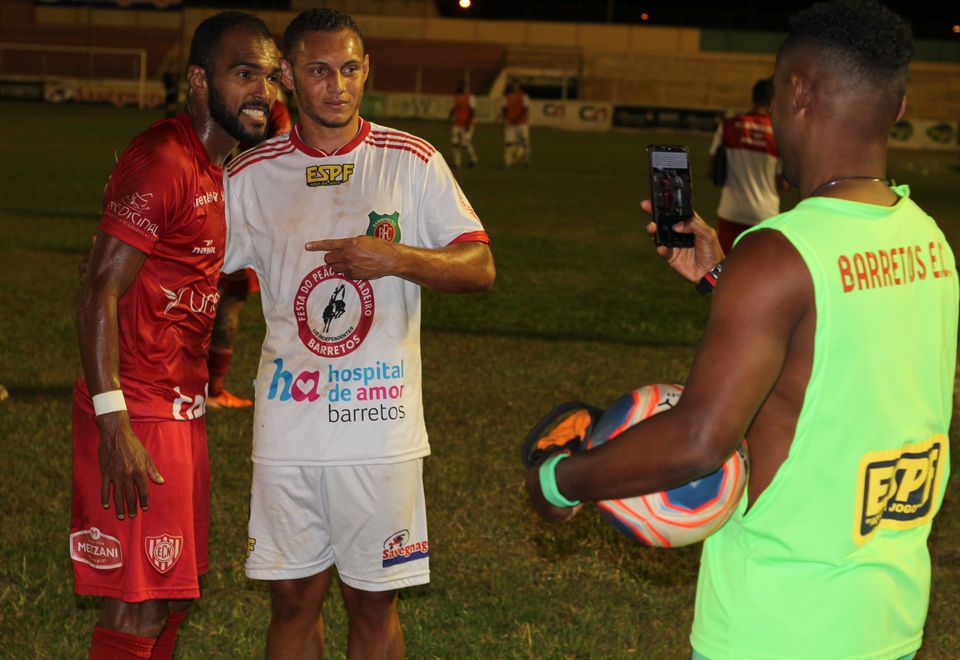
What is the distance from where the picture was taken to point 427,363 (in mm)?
10516

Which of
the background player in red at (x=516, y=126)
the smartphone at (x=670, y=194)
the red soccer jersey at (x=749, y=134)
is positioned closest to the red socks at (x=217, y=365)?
the smartphone at (x=670, y=194)

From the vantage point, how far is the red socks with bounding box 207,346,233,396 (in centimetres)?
843

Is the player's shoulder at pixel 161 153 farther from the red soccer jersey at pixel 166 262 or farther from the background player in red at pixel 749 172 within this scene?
the background player in red at pixel 749 172

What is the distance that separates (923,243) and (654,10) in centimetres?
6954

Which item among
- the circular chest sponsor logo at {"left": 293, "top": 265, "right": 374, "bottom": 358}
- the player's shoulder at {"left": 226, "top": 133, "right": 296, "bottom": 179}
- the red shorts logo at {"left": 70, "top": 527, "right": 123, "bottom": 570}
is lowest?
the red shorts logo at {"left": 70, "top": 527, "right": 123, "bottom": 570}

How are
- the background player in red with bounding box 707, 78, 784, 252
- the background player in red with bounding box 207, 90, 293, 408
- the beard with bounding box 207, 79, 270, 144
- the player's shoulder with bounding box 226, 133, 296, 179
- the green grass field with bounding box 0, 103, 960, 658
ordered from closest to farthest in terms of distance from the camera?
the player's shoulder with bounding box 226, 133, 296, 179 → the beard with bounding box 207, 79, 270, 144 → the green grass field with bounding box 0, 103, 960, 658 → the background player in red with bounding box 207, 90, 293, 408 → the background player in red with bounding box 707, 78, 784, 252

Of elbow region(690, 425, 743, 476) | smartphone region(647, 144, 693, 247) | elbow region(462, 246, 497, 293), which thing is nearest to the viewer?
elbow region(690, 425, 743, 476)

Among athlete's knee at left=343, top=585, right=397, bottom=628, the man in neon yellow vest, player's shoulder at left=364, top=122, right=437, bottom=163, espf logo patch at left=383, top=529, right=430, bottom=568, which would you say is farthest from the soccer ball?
player's shoulder at left=364, top=122, right=437, bottom=163

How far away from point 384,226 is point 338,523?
944 millimetres

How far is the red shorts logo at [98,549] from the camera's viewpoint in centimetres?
391

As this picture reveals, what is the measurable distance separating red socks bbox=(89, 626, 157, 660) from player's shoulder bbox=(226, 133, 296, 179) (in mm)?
1480

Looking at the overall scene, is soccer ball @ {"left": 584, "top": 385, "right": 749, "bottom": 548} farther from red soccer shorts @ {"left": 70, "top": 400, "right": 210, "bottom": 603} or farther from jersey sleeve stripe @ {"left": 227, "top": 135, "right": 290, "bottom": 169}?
jersey sleeve stripe @ {"left": 227, "top": 135, "right": 290, "bottom": 169}

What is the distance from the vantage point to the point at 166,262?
400 cm

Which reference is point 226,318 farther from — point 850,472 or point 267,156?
point 850,472
